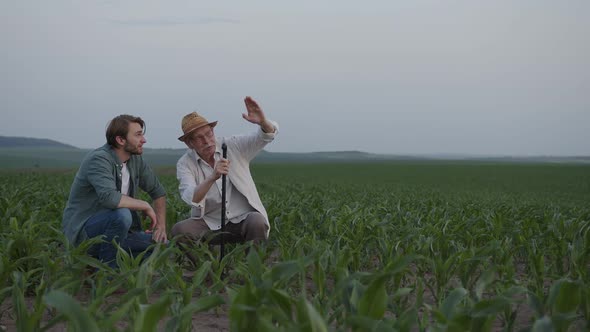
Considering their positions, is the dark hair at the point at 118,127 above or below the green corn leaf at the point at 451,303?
above

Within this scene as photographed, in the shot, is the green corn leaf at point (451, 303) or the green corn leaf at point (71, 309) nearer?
the green corn leaf at point (71, 309)

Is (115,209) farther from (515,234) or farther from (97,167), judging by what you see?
(515,234)

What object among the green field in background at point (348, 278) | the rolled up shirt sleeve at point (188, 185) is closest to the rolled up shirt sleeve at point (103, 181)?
the green field in background at point (348, 278)

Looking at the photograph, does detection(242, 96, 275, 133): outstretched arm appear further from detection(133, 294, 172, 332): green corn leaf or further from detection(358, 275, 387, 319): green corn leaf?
detection(133, 294, 172, 332): green corn leaf

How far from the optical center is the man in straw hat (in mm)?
4699

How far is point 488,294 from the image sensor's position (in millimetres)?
4262

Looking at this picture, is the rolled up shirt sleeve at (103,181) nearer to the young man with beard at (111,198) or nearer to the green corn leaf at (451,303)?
the young man with beard at (111,198)

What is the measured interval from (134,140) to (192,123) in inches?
19.1

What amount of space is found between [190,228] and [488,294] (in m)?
2.56

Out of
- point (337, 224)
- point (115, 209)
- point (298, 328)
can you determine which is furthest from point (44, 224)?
point (298, 328)

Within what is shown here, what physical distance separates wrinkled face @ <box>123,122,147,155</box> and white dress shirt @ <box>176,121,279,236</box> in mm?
461

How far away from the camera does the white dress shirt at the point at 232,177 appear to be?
16.0ft

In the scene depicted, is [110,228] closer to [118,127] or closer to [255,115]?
[118,127]

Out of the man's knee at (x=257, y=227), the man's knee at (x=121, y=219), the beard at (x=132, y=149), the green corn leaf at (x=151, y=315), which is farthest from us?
the man's knee at (x=257, y=227)
